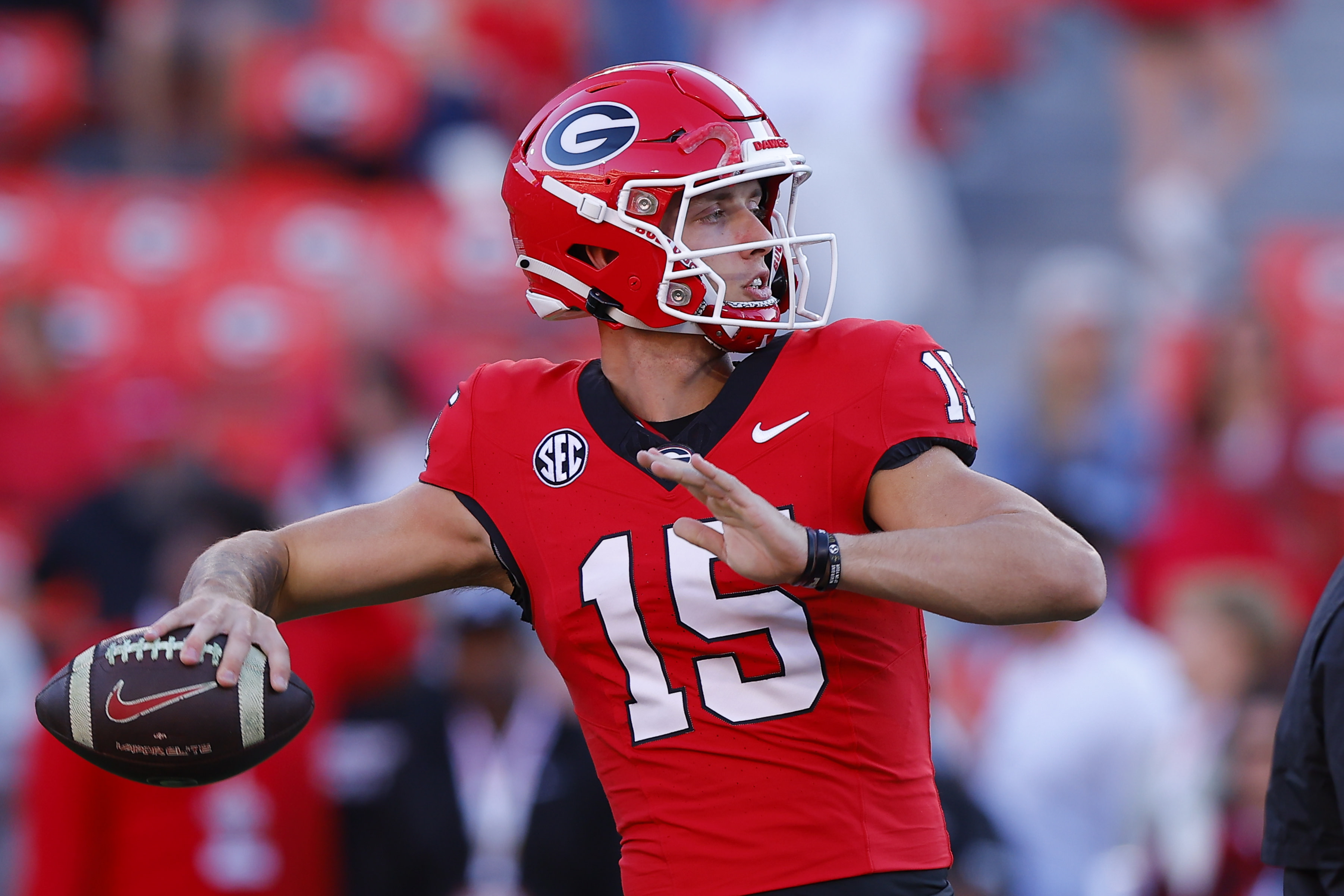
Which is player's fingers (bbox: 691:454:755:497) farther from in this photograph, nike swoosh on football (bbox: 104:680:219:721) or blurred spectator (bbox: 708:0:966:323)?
blurred spectator (bbox: 708:0:966:323)

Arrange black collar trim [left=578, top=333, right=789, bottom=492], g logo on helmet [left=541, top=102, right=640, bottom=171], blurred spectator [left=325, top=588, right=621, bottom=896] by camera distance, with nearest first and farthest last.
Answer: black collar trim [left=578, top=333, right=789, bottom=492] → g logo on helmet [left=541, top=102, right=640, bottom=171] → blurred spectator [left=325, top=588, right=621, bottom=896]

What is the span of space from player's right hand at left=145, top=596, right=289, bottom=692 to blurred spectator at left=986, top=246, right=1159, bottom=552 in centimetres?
388

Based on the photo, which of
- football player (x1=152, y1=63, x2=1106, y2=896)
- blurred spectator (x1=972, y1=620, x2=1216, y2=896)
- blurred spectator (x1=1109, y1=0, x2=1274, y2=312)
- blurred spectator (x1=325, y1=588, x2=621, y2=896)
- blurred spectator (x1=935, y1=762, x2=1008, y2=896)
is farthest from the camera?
blurred spectator (x1=1109, y1=0, x2=1274, y2=312)

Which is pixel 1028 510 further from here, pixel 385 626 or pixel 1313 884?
Answer: pixel 385 626

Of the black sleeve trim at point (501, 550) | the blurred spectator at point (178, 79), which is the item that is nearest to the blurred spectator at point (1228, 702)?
the black sleeve trim at point (501, 550)

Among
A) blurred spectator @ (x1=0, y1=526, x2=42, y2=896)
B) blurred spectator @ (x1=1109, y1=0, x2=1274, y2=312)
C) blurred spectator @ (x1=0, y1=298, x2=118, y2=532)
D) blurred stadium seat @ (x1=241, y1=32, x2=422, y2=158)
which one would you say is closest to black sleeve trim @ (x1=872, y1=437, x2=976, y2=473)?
blurred spectator @ (x1=0, y1=526, x2=42, y2=896)

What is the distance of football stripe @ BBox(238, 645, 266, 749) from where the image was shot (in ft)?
8.29

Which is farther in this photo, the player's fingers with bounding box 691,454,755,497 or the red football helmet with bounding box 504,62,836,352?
the red football helmet with bounding box 504,62,836,352

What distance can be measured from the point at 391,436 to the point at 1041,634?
2.46 m

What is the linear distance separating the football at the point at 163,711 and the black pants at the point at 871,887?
2.62 ft

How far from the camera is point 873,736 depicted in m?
2.65

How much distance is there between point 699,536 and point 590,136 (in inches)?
31.0

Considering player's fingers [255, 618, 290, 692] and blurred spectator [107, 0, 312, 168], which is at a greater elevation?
blurred spectator [107, 0, 312, 168]

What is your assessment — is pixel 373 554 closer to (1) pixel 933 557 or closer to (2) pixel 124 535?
(1) pixel 933 557
